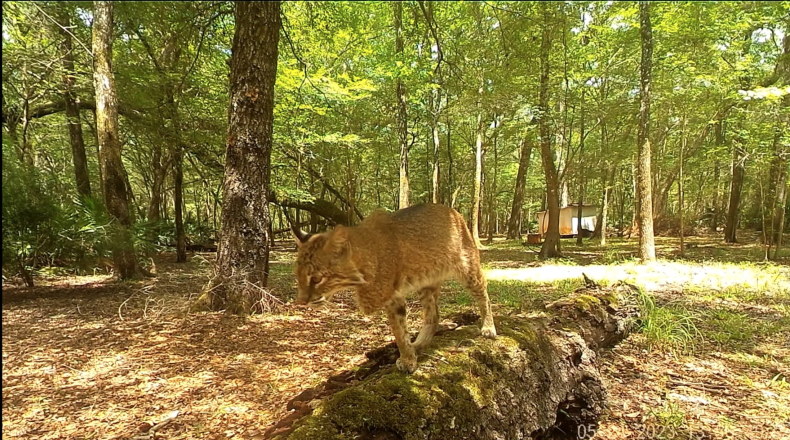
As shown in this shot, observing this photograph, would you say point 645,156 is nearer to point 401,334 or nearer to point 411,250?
point 411,250

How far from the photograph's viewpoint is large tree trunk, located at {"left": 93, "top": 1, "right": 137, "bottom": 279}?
322 centimetres

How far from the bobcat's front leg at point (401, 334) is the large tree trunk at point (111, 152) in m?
2.33

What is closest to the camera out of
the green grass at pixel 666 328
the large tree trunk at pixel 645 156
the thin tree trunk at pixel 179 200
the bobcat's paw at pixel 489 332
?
the bobcat's paw at pixel 489 332

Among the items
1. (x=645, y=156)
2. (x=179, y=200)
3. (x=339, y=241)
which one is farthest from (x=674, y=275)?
(x=179, y=200)

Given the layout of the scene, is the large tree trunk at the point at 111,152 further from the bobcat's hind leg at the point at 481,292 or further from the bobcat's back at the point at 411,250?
the bobcat's hind leg at the point at 481,292

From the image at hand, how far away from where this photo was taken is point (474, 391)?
232 cm

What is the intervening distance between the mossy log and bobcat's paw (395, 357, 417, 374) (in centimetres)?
5

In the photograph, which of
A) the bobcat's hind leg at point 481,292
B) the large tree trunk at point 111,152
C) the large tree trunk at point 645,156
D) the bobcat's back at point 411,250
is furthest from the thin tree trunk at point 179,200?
the large tree trunk at point 645,156

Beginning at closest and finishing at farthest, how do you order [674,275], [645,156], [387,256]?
[387,256] < [645,156] < [674,275]

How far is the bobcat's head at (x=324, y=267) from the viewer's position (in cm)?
222

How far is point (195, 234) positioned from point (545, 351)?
A: 19.1 metres

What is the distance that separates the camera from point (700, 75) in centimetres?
708

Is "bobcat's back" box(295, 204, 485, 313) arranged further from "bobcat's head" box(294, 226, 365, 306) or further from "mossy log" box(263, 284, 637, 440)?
"mossy log" box(263, 284, 637, 440)

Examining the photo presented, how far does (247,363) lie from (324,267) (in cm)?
216
